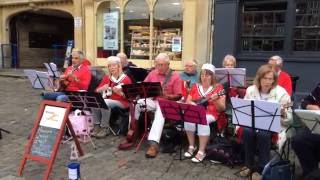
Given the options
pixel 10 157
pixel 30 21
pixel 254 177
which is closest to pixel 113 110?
pixel 10 157

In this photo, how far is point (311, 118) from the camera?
163 inches

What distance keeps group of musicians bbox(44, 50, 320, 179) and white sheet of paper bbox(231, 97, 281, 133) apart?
0.17 m

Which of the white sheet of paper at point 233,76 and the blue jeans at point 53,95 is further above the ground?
the white sheet of paper at point 233,76

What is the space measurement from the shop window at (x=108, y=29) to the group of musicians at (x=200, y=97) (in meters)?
6.38

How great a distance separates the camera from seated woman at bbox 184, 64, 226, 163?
5.41 m

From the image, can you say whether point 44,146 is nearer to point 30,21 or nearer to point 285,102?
point 285,102

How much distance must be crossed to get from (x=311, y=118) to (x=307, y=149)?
51 centimetres

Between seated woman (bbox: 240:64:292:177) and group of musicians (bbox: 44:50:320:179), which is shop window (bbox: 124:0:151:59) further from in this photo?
seated woman (bbox: 240:64:292:177)

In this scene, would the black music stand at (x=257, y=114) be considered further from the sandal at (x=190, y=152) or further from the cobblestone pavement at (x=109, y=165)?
the sandal at (x=190, y=152)

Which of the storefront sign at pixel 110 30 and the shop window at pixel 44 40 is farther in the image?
the shop window at pixel 44 40

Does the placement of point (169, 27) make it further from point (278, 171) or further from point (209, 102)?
point (278, 171)

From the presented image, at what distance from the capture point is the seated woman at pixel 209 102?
5410 millimetres

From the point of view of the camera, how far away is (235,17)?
34.8 ft

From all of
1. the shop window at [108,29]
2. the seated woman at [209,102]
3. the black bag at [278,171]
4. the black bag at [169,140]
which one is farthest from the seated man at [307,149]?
the shop window at [108,29]
